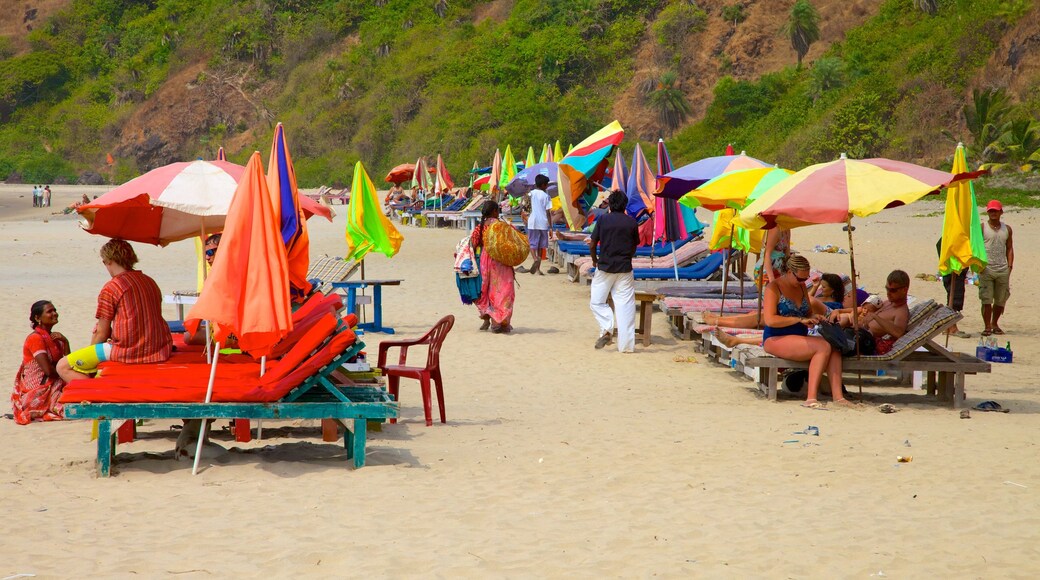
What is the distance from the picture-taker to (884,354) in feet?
27.1

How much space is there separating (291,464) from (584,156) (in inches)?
429

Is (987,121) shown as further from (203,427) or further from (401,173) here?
(203,427)

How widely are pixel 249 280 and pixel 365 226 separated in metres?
6.26

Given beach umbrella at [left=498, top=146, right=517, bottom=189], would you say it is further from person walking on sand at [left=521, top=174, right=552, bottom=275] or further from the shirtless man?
the shirtless man

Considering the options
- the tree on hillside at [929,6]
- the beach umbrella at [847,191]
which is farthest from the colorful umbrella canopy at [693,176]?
the tree on hillside at [929,6]

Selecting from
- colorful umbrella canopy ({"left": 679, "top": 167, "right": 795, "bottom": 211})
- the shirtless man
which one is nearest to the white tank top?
colorful umbrella canopy ({"left": 679, "top": 167, "right": 795, "bottom": 211})

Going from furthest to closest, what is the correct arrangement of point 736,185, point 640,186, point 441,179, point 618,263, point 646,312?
point 441,179 < point 640,186 < point 646,312 < point 618,263 < point 736,185

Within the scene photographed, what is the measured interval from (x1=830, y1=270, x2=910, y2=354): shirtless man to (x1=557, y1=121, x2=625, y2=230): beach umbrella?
325 inches

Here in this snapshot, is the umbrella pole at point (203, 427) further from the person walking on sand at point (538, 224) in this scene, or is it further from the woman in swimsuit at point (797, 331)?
the person walking on sand at point (538, 224)

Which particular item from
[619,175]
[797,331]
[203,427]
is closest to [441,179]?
[619,175]

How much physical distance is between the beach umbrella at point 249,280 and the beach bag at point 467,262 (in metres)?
5.75

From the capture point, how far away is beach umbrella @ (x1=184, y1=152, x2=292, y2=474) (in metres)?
5.89

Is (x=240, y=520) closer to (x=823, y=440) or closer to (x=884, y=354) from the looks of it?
(x=823, y=440)

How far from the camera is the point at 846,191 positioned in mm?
8031
